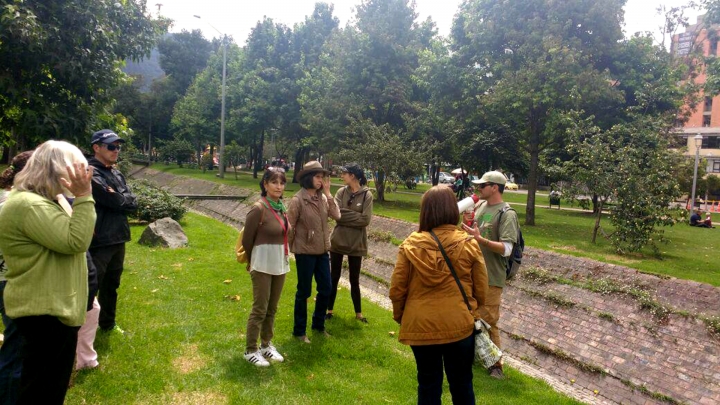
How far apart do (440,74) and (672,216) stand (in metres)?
9.56

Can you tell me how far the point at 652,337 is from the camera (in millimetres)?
7039

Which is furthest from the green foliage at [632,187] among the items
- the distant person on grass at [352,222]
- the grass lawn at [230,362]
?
the distant person on grass at [352,222]

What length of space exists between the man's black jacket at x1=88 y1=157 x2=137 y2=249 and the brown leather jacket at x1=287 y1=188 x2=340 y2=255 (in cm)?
165

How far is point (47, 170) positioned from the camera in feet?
9.09

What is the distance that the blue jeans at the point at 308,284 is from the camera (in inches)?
209

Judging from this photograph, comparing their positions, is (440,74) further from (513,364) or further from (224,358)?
(224,358)

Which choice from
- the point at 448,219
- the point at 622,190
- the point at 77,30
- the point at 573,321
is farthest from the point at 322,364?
the point at 622,190

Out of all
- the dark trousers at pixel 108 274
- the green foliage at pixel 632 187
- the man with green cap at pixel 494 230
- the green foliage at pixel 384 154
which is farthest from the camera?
the green foliage at pixel 384 154

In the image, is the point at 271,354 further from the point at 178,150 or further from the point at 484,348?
the point at 178,150

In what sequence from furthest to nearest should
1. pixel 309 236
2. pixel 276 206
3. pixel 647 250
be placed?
pixel 647 250
pixel 309 236
pixel 276 206

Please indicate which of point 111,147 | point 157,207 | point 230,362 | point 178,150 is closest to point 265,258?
point 230,362

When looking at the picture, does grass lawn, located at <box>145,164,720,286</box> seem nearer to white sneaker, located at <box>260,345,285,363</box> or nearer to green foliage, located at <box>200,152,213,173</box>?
white sneaker, located at <box>260,345,285,363</box>

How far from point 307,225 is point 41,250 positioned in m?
2.86

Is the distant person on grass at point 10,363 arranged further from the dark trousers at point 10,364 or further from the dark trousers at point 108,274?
the dark trousers at point 108,274
